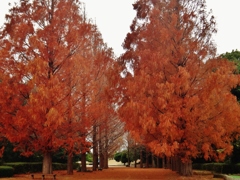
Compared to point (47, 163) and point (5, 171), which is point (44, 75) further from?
point (5, 171)

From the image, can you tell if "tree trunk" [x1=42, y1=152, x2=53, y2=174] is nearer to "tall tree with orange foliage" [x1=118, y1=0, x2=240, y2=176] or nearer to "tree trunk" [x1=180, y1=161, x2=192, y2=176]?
"tall tree with orange foliage" [x1=118, y1=0, x2=240, y2=176]

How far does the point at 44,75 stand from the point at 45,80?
38cm

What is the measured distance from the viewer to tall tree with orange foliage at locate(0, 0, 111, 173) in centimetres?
1559

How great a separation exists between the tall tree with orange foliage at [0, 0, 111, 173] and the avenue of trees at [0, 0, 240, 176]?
0.17ft

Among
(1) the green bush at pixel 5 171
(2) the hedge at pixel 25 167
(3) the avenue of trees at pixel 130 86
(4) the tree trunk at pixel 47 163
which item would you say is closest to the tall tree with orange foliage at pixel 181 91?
(3) the avenue of trees at pixel 130 86

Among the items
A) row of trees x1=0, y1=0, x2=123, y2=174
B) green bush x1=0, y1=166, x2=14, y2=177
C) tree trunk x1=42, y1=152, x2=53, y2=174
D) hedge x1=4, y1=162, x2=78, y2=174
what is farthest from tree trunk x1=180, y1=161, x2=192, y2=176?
hedge x1=4, y1=162, x2=78, y2=174

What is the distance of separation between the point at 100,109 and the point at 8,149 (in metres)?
14.0

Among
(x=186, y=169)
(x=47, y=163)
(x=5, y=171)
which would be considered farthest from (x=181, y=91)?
(x=5, y=171)

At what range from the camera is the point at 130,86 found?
55.5ft

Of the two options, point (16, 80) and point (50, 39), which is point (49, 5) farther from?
point (16, 80)

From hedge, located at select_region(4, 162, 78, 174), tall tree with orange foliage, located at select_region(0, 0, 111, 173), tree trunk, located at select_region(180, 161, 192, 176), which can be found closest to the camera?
tall tree with orange foliage, located at select_region(0, 0, 111, 173)

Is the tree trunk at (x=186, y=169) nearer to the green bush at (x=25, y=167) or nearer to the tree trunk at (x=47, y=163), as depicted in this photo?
the tree trunk at (x=47, y=163)

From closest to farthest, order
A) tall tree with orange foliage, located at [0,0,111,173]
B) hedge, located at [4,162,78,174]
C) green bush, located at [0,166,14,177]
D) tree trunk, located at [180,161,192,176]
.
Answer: tall tree with orange foliage, located at [0,0,111,173] → tree trunk, located at [180,161,192,176] → green bush, located at [0,166,14,177] → hedge, located at [4,162,78,174]

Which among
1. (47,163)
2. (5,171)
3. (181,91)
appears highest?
(181,91)
